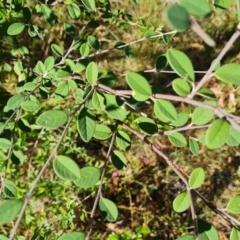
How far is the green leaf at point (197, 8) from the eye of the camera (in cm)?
67

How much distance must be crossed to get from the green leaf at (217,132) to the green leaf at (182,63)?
11 cm

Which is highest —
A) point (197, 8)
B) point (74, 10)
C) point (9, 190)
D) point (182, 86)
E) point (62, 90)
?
point (197, 8)

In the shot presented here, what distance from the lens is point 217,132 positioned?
2.69ft

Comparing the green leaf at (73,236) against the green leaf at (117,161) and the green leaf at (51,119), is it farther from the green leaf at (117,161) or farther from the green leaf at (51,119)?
the green leaf at (117,161)

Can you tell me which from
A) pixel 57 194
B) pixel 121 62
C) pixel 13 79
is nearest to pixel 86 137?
pixel 57 194

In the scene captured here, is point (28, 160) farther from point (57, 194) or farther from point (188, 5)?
point (188, 5)

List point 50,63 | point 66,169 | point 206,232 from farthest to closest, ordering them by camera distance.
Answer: point 50,63
point 206,232
point 66,169

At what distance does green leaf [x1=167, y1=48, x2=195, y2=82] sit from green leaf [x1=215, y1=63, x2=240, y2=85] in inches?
2.0

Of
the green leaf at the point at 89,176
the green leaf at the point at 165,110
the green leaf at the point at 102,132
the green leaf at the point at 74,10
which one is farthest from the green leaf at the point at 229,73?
the green leaf at the point at 74,10

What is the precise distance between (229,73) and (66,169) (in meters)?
0.38

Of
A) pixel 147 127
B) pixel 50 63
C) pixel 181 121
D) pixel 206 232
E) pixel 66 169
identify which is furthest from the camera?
pixel 50 63

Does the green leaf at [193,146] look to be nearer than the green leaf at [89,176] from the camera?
No

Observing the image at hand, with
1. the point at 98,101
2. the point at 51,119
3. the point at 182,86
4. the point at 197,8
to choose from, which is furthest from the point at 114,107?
the point at 197,8

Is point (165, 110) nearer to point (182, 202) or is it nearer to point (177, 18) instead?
point (182, 202)
